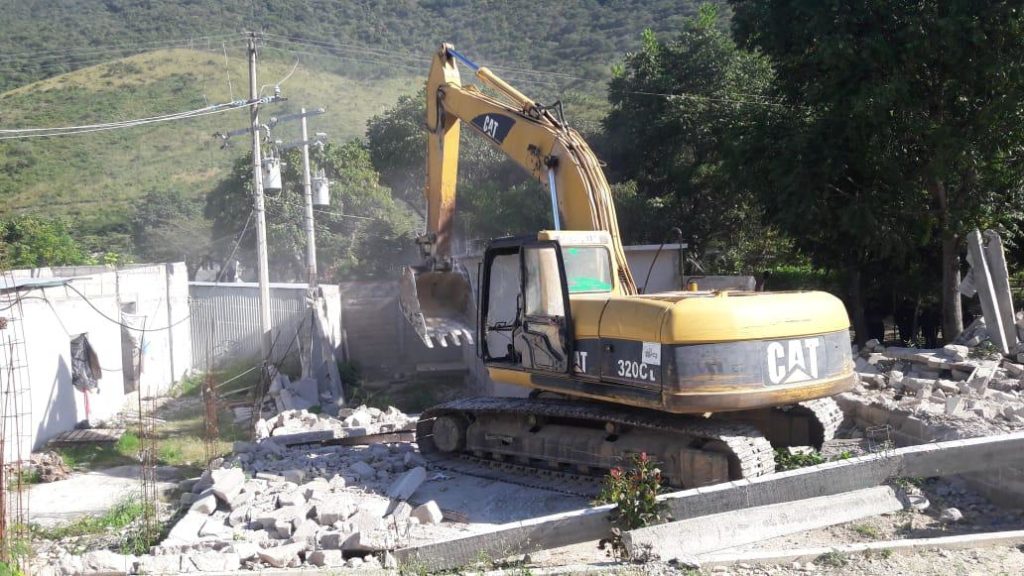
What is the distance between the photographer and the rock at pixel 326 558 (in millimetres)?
6410

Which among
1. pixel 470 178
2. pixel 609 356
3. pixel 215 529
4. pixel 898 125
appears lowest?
pixel 215 529

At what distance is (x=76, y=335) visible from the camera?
14.9 meters

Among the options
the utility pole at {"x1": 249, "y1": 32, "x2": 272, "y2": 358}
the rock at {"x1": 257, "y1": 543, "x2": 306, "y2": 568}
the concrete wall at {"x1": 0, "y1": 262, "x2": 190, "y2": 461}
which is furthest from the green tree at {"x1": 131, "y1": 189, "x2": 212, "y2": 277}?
the rock at {"x1": 257, "y1": 543, "x2": 306, "y2": 568}

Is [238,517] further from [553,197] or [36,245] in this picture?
[36,245]

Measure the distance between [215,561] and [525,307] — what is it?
377cm

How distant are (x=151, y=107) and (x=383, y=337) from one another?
41202 millimetres

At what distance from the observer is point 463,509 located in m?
8.70

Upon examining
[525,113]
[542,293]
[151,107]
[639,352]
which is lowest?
[639,352]

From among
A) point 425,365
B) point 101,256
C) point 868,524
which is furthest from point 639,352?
point 101,256

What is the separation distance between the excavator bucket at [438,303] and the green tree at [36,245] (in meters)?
22.2

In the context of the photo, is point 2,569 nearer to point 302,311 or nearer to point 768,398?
point 768,398

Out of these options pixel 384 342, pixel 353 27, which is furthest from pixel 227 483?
pixel 353 27

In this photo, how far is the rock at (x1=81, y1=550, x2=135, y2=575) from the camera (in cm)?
645

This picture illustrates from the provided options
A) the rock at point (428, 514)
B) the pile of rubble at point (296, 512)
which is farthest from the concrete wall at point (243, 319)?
the rock at point (428, 514)
